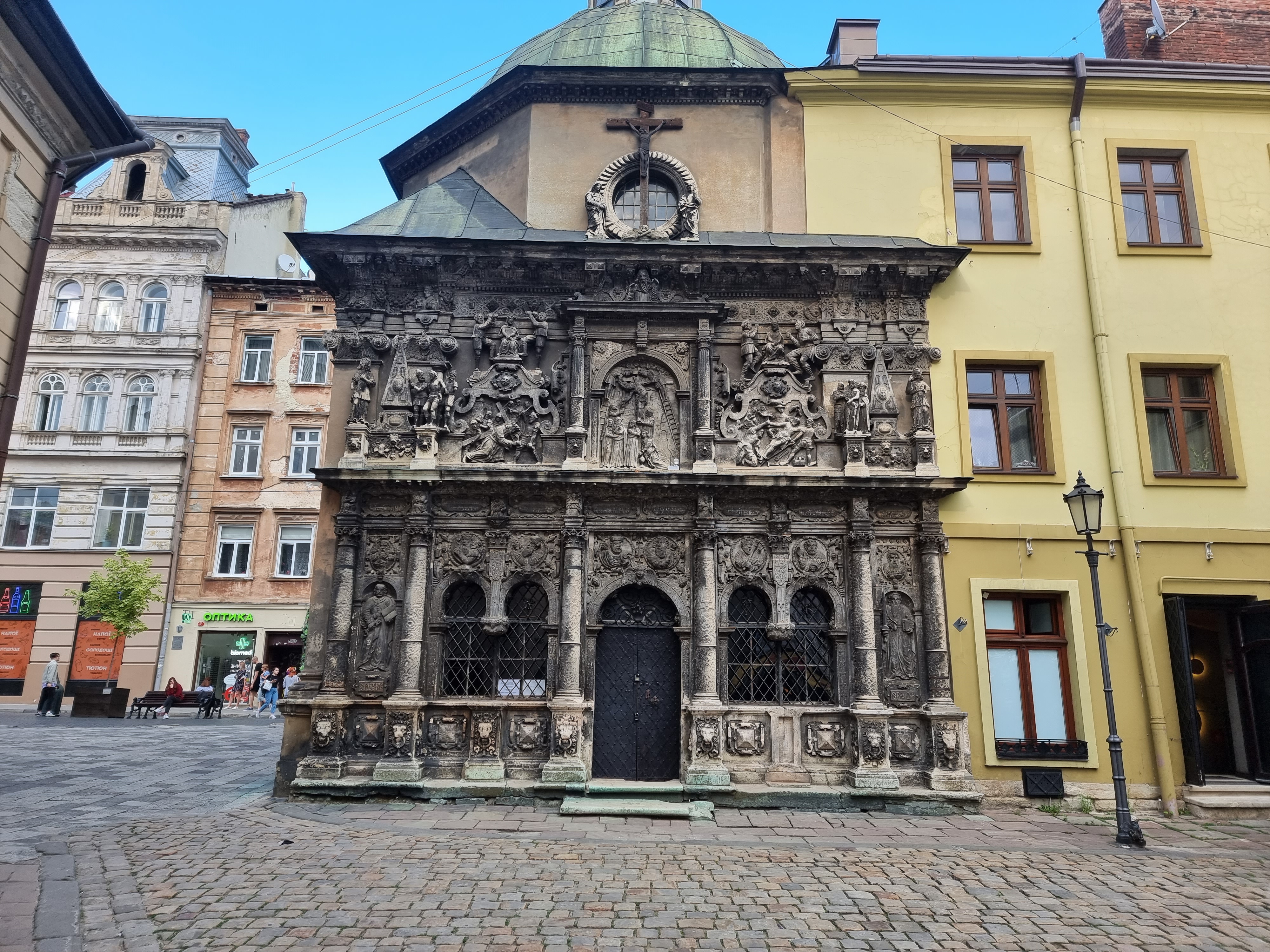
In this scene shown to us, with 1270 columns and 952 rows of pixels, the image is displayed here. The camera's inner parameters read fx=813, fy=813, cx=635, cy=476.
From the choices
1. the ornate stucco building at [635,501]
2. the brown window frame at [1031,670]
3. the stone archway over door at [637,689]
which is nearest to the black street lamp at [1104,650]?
the brown window frame at [1031,670]

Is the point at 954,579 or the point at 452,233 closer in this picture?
the point at 954,579

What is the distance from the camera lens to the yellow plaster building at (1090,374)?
12406 mm

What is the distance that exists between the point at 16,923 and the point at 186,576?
76.6 feet

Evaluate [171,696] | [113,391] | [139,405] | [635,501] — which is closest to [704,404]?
[635,501]

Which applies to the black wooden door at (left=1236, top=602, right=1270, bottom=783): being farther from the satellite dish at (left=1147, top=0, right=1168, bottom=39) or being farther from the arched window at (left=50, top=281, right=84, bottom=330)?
the arched window at (left=50, top=281, right=84, bottom=330)

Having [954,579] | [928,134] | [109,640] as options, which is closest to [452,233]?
[928,134]

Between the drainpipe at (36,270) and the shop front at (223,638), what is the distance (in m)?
19.3

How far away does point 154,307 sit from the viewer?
29078 millimetres

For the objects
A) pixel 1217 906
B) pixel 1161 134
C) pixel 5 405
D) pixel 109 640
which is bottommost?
pixel 1217 906

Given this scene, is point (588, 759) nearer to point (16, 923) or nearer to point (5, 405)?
point (16, 923)

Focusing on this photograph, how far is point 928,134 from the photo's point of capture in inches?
569

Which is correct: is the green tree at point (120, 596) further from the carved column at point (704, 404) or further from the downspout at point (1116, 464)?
the downspout at point (1116, 464)

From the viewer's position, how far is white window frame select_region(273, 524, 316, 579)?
27922 millimetres

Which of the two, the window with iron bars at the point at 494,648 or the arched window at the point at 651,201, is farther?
the arched window at the point at 651,201
